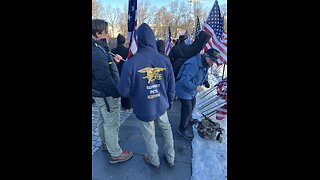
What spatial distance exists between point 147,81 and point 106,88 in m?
0.54

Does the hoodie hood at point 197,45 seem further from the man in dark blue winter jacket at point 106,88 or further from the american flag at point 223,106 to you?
the man in dark blue winter jacket at point 106,88

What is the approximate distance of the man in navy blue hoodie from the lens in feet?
7.73

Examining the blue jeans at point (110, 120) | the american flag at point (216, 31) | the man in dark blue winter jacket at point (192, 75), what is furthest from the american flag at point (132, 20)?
the american flag at point (216, 31)

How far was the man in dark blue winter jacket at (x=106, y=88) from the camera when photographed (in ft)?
7.91

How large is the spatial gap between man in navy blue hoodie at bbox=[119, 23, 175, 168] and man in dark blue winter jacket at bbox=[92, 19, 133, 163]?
24 cm

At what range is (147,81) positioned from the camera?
2.43m

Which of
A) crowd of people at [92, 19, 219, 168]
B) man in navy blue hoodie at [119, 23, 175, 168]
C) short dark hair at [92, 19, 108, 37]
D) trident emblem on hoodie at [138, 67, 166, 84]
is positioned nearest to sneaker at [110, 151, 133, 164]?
crowd of people at [92, 19, 219, 168]

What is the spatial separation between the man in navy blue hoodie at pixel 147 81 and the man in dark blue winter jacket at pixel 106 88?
0.77 feet

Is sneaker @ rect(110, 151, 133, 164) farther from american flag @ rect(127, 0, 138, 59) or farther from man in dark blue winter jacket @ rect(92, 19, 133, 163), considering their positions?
american flag @ rect(127, 0, 138, 59)

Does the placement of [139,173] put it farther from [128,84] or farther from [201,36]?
[201,36]

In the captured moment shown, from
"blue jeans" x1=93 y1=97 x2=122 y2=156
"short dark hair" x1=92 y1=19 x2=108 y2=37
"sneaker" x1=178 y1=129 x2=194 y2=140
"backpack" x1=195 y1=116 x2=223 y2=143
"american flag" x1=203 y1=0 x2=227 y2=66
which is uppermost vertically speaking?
"american flag" x1=203 y1=0 x2=227 y2=66

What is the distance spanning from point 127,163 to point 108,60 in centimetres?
159
